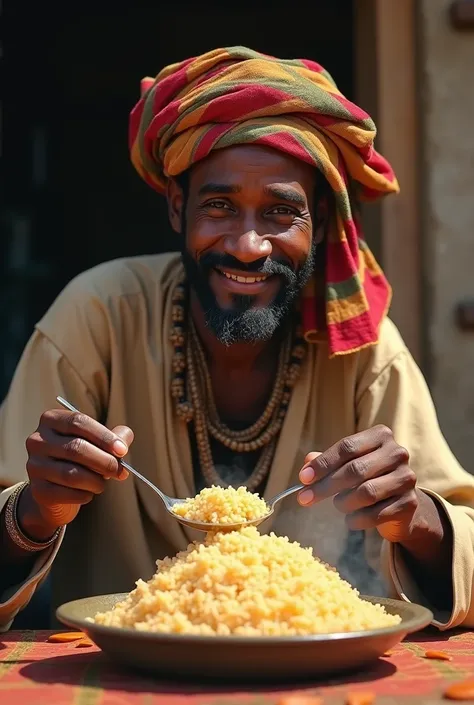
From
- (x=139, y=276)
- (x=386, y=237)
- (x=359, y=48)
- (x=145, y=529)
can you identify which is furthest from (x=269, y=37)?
(x=145, y=529)

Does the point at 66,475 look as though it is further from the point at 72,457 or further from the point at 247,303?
the point at 247,303

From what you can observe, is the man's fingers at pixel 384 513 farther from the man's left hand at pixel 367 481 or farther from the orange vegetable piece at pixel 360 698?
the orange vegetable piece at pixel 360 698

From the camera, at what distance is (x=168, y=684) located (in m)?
1.54

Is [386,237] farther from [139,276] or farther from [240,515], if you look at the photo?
[240,515]

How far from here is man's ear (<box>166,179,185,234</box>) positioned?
2785mm

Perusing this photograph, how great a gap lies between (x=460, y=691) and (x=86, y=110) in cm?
560

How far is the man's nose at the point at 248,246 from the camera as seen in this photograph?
249 cm

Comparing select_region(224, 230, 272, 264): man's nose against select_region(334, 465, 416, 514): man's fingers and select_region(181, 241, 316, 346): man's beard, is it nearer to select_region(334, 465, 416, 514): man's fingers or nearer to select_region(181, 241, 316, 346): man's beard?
select_region(181, 241, 316, 346): man's beard

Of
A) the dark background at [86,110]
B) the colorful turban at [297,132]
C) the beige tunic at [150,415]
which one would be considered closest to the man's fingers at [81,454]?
the beige tunic at [150,415]

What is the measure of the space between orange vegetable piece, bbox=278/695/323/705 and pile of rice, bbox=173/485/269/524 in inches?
18.8

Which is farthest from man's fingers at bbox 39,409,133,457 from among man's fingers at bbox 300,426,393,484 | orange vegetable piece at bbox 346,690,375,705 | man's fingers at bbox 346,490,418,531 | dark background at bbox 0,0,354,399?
dark background at bbox 0,0,354,399

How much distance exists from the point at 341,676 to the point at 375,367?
1221 millimetres

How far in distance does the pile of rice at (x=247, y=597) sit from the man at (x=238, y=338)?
2.15 feet

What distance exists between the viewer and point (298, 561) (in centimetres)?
174
